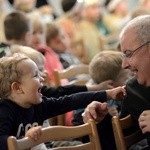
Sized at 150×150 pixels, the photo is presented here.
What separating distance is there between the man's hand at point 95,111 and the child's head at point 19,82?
0.23 meters

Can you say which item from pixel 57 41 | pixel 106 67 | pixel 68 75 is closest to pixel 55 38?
pixel 57 41

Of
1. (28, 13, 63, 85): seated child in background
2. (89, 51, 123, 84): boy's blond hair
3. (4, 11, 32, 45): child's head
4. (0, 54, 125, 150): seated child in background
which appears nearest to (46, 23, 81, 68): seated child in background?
(28, 13, 63, 85): seated child in background

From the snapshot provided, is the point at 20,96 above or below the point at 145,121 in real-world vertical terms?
above

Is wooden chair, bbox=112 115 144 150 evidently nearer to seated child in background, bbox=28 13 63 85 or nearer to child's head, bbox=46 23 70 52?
seated child in background, bbox=28 13 63 85

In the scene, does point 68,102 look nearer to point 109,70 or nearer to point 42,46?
point 109,70

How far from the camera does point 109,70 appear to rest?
8.98 feet

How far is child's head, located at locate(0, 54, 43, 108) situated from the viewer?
2195 mm

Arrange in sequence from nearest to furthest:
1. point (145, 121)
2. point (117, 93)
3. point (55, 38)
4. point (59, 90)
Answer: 1. point (145, 121)
2. point (117, 93)
3. point (59, 90)
4. point (55, 38)

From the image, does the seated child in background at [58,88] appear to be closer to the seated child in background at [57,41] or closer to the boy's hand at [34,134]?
the boy's hand at [34,134]

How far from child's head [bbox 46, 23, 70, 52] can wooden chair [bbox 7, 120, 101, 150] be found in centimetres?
240

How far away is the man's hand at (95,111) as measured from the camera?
216 centimetres

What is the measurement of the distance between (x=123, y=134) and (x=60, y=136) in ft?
1.34

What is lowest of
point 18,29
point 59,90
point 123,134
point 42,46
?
point 123,134

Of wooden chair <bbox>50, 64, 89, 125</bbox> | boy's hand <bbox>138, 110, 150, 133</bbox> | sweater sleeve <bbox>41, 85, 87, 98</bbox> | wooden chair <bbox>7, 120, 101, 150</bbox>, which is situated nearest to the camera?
wooden chair <bbox>7, 120, 101, 150</bbox>
